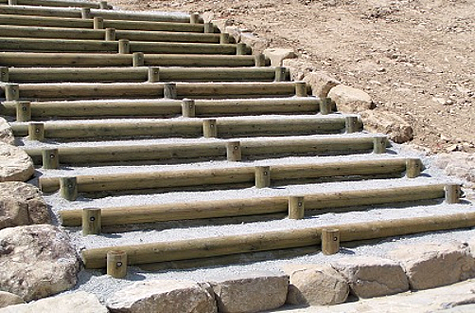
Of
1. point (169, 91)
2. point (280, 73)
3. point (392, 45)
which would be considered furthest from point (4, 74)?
point (392, 45)

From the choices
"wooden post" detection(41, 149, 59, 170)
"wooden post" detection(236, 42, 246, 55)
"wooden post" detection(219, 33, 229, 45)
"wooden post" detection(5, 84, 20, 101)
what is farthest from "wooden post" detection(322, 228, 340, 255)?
"wooden post" detection(219, 33, 229, 45)

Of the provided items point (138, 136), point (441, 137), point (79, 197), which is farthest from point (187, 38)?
point (79, 197)

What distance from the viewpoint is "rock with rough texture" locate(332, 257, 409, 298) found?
596 centimetres

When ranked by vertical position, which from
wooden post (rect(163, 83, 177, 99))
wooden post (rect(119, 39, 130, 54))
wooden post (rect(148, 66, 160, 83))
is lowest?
wooden post (rect(163, 83, 177, 99))

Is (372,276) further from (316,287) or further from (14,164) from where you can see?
(14,164)

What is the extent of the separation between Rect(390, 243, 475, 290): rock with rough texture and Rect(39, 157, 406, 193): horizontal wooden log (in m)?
1.46

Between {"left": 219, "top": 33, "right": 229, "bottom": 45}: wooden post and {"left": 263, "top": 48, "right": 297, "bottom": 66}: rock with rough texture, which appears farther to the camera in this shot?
{"left": 219, "top": 33, "right": 229, "bottom": 45}: wooden post

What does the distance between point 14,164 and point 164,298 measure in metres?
2.13

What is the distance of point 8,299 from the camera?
491 centimetres

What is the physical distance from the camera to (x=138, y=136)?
309 inches

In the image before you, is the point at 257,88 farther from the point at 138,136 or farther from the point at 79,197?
the point at 79,197

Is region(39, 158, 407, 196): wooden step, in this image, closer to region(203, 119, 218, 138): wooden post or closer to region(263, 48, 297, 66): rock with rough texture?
region(203, 119, 218, 138): wooden post

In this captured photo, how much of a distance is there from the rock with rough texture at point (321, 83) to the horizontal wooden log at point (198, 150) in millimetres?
1374

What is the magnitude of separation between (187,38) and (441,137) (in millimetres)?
4317
